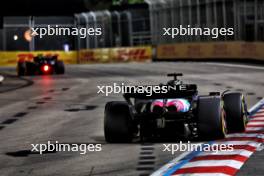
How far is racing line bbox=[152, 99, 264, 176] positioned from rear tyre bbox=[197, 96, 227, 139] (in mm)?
205

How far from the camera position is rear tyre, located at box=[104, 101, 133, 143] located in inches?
488

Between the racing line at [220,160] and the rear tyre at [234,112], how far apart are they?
8.7 inches

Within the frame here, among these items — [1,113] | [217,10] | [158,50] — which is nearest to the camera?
[1,113]

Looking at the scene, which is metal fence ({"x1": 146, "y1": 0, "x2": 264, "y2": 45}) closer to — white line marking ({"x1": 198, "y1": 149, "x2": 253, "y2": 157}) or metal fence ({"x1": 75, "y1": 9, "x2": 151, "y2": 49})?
metal fence ({"x1": 75, "y1": 9, "x2": 151, "y2": 49})

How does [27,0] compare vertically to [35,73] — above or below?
above

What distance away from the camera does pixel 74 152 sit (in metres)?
11.8

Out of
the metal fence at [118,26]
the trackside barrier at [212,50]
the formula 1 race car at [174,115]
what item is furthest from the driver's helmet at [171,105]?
the metal fence at [118,26]

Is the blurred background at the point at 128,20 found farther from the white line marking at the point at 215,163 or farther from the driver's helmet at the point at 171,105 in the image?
the white line marking at the point at 215,163

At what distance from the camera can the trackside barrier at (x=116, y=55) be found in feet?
199

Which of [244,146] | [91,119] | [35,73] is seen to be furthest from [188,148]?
[35,73]

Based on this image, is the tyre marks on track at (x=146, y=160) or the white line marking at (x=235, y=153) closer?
the tyre marks on track at (x=146, y=160)

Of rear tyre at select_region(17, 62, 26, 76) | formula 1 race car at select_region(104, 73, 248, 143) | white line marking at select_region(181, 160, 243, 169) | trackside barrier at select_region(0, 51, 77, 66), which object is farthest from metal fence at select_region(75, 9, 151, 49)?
white line marking at select_region(181, 160, 243, 169)

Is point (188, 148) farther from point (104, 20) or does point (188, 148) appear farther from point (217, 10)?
point (104, 20)

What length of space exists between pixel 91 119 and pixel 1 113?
12.6ft
